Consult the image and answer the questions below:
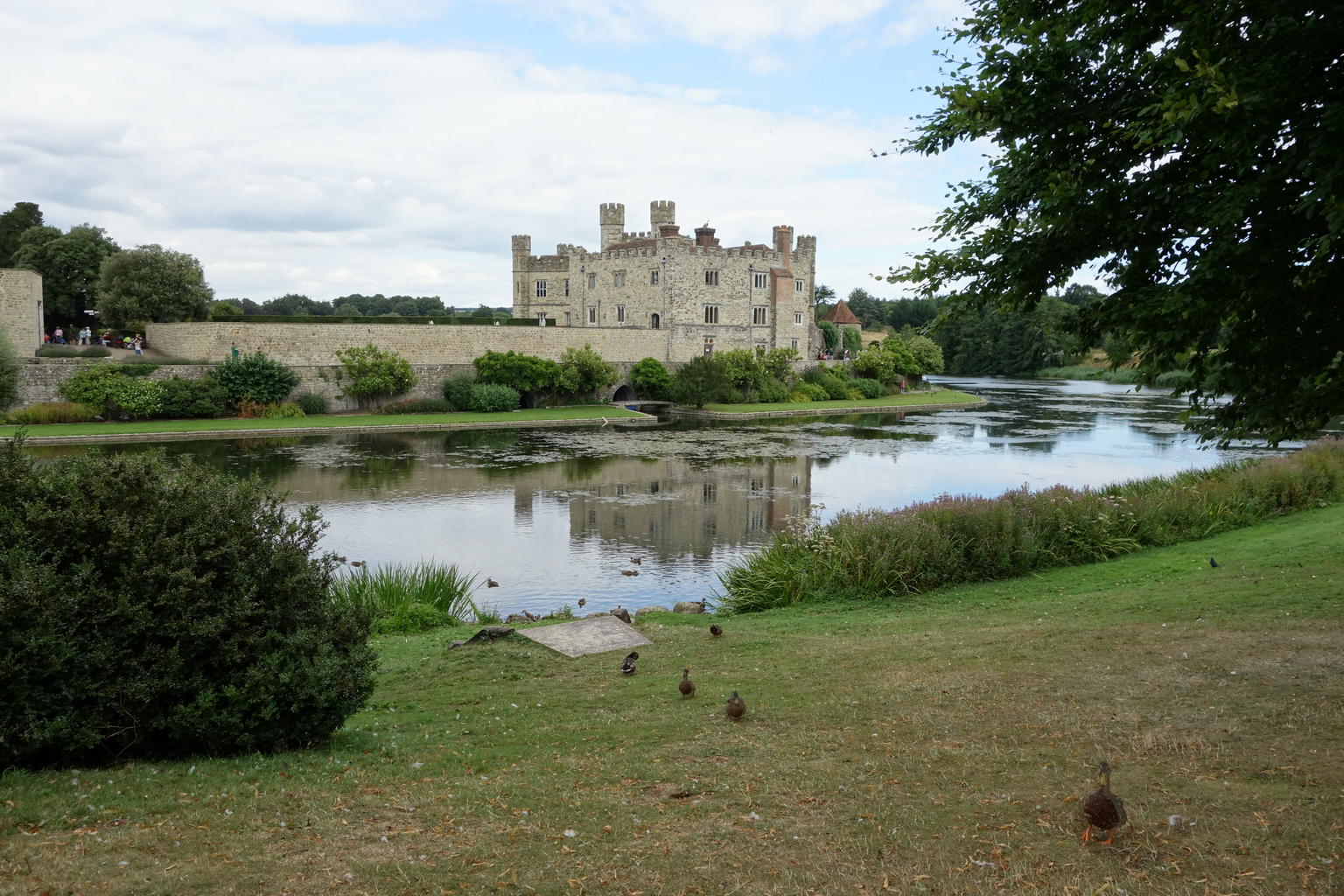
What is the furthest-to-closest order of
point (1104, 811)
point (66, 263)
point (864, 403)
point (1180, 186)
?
point (864, 403) → point (66, 263) → point (1180, 186) → point (1104, 811)

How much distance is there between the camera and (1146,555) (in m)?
14.2

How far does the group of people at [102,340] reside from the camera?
43656 millimetres

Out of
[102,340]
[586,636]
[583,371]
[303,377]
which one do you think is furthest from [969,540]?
[102,340]

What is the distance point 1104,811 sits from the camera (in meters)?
4.20

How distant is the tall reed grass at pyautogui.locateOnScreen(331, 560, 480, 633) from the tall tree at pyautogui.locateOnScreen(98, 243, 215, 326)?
40.7 meters

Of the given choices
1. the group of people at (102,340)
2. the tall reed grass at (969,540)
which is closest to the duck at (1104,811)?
the tall reed grass at (969,540)

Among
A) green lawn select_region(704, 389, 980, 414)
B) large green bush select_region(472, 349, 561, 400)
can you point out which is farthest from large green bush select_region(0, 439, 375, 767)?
green lawn select_region(704, 389, 980, 414)

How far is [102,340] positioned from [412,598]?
41622 millimetres

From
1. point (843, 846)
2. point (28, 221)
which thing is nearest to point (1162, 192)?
point (843, 846)

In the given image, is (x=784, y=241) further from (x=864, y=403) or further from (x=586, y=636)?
(x=586, y=636)

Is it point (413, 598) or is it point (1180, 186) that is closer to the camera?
point (1180, 186)

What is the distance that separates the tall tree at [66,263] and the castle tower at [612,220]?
29284 mm

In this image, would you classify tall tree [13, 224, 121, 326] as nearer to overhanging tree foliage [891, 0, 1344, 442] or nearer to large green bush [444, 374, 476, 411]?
large green bush [444, 374, 476, 411]

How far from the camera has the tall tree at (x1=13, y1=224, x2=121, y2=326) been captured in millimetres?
50750
